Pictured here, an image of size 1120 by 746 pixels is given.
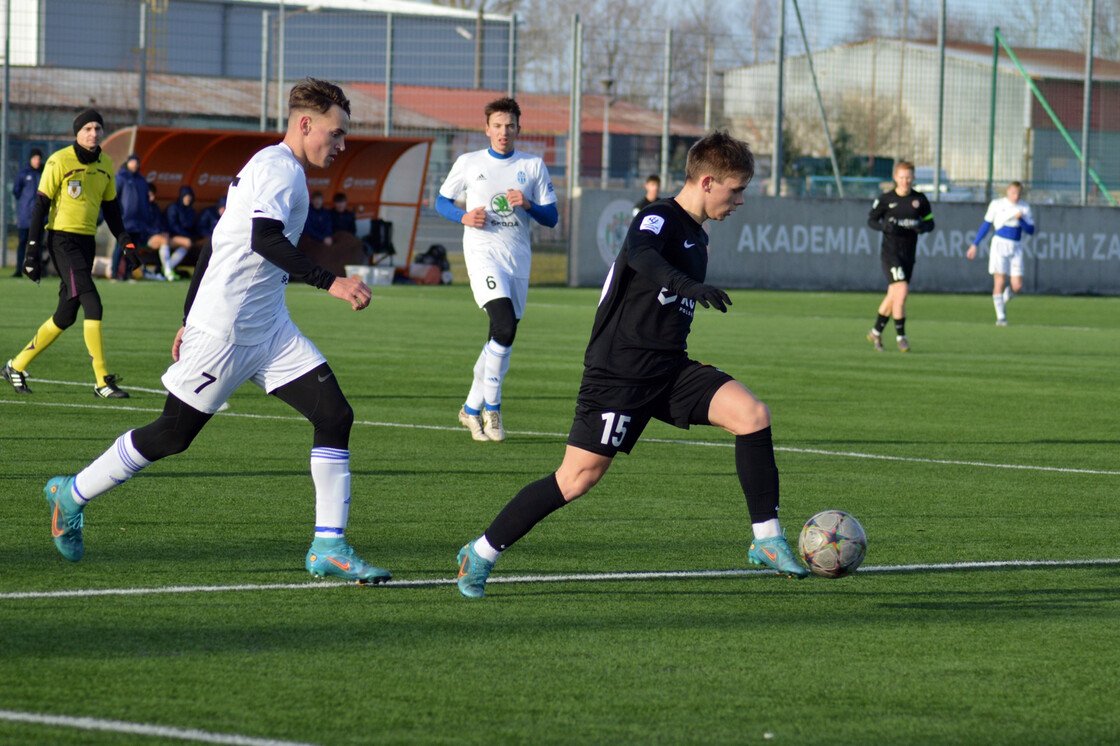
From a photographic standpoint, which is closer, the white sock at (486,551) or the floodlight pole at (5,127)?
the white sock at (486,551)

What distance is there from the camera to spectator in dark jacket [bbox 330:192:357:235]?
1208 inches

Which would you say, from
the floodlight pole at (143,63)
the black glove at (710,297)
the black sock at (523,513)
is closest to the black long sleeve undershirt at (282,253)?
the black sock at (523,513)

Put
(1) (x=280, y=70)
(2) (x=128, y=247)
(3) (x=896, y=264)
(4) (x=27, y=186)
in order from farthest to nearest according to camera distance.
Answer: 1. (1) (x=280, y=70)
2. (4) (x=27, y=186)
3. (3) (x=896, y=264)
4. (2) (x=128, y=247)

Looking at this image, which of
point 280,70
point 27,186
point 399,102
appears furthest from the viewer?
point 399,102

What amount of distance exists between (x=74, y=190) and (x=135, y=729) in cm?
869

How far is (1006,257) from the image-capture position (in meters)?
26.2

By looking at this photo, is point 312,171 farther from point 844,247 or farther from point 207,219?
point 844,247

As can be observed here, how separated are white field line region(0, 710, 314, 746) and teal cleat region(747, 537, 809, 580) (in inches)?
96.0

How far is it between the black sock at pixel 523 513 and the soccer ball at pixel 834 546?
1.02 m

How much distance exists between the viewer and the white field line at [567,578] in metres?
5.55

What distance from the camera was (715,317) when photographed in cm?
2425

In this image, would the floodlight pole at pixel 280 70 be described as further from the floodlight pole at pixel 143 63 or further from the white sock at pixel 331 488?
the white sock at pixel 331 488

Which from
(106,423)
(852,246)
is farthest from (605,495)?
(852,246)

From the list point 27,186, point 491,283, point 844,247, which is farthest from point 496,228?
point 844,247
